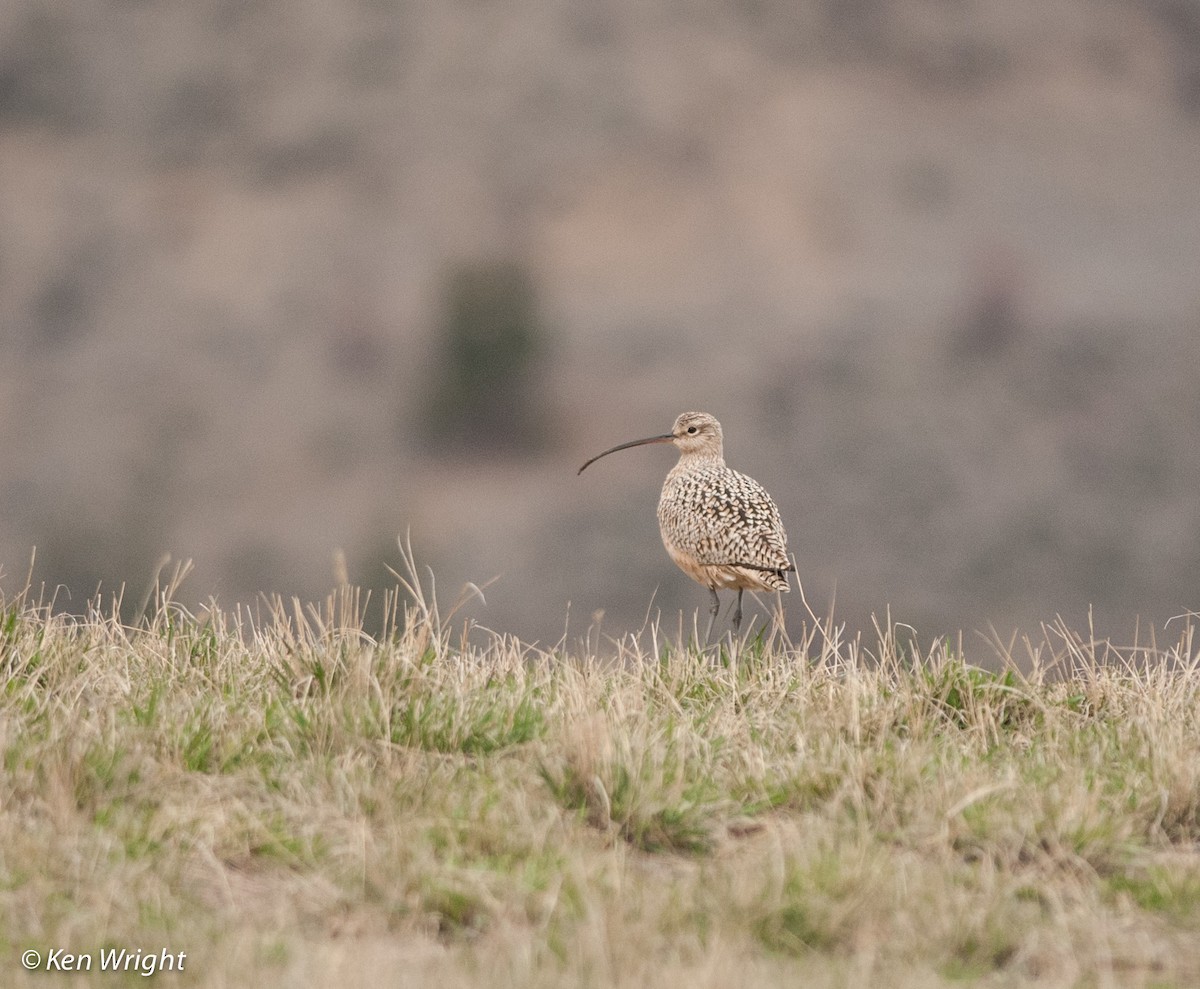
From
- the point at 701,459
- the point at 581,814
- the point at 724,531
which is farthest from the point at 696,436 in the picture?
the point at 581,814

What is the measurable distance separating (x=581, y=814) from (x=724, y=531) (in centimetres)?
336

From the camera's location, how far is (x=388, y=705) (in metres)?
4.95

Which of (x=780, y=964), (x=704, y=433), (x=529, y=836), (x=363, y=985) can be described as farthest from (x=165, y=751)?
(x=704, y=433)

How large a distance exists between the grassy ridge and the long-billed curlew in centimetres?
142

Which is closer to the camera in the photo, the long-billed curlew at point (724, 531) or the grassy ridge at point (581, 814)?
the grassy ridge at point (581, 814)

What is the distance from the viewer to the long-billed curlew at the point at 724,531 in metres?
7.53

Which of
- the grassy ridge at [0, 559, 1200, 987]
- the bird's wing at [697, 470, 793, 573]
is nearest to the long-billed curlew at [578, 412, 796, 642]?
the bird's wing at [697, 470, 793, 573]

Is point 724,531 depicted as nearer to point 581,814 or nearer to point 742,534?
point 742,534

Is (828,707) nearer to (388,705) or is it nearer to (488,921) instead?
(388,705)

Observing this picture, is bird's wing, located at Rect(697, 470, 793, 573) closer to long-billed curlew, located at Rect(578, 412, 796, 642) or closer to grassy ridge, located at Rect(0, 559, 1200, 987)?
long-billed curlew, located at Rect(578, 412, 796, 642)

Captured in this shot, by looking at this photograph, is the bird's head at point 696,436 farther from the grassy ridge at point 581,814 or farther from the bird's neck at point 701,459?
the grassy ridge at point 581,814

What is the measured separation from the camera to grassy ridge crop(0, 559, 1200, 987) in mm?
3541

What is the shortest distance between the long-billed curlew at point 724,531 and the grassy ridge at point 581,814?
4.67 ft

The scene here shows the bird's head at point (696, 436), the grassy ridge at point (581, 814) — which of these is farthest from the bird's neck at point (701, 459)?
the grassy ridge at point (581, 814)
